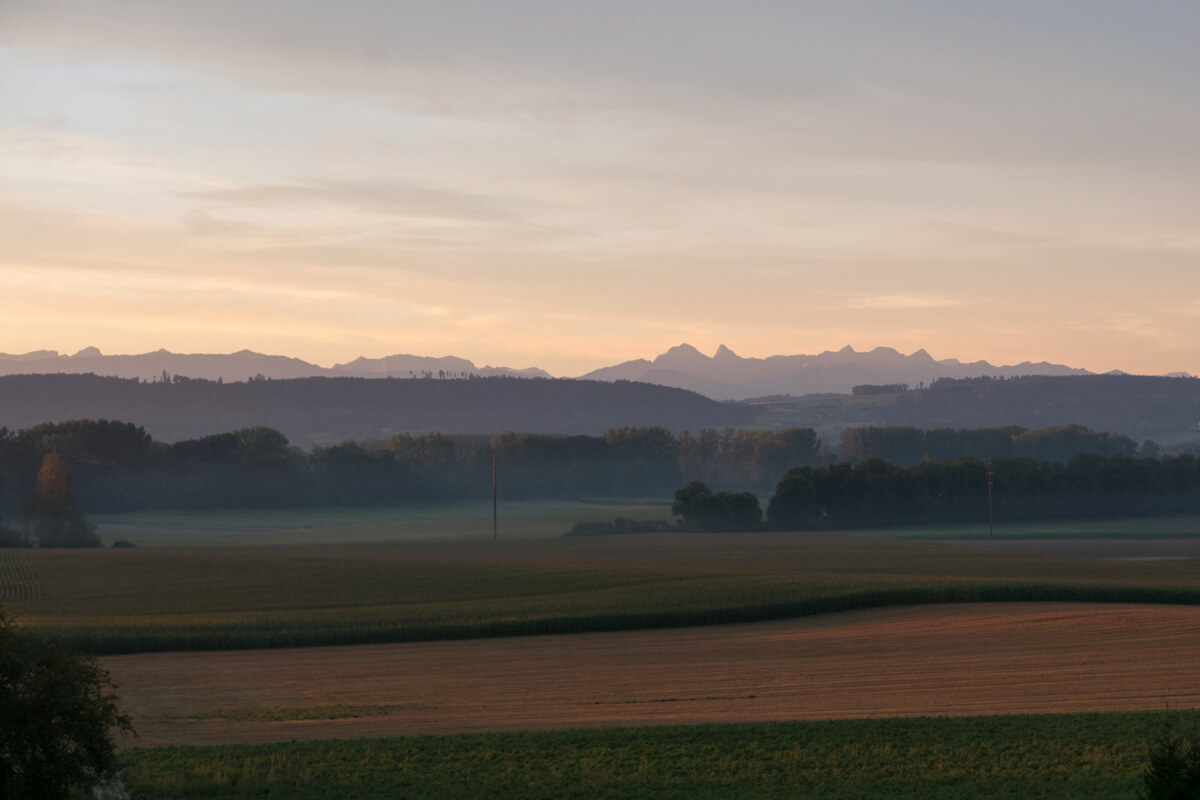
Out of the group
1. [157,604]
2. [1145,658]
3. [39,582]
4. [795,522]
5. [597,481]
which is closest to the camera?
[1145,658]

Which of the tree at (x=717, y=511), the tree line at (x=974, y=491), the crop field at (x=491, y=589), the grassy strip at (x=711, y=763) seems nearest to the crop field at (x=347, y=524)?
the tree at (x=717, y=511)

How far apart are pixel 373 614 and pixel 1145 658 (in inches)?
973

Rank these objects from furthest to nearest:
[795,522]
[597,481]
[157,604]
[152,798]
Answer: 1. [597,481]
2. [795,522]
3. [157,604]
4. [152,798]

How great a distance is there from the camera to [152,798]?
16.3 metres


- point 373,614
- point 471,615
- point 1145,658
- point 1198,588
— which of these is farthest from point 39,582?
point 1198,588

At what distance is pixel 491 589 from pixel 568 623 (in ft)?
35.1

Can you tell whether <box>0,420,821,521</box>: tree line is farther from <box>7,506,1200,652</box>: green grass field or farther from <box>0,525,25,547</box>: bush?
<box>7,506,1200,652</box>: green grass field

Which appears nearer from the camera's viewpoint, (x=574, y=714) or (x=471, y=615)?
(x=574, y=714)

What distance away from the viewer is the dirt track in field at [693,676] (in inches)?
902

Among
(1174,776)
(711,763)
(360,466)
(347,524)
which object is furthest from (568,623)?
(360,466)

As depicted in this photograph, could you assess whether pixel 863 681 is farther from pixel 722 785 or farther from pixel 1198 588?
pixel 1198 588

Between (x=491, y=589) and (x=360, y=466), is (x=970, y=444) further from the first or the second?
(x=491, y=589)

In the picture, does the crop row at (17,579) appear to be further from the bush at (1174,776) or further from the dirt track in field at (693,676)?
the bush at (1174,776)

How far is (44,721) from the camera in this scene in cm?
1302
